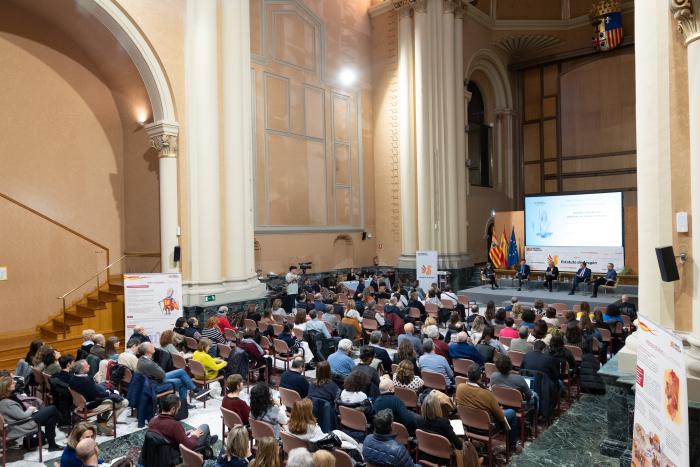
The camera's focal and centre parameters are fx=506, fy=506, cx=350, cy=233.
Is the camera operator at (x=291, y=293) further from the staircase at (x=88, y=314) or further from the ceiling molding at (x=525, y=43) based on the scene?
the ceiling molding at (x=525, y=43)

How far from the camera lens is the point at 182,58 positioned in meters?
11.9

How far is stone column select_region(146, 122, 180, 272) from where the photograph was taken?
38.2 feet

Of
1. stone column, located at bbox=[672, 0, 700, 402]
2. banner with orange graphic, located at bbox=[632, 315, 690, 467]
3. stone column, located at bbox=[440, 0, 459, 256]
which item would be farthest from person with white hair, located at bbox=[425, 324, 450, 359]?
stone column, located at bbox=[440, 0, 459, 256]

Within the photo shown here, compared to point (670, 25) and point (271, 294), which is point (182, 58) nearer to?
point (271, 294)

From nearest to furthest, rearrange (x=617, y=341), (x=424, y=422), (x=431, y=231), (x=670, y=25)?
(x=424, y=422) → (x=670, y=25) → (x=617, y=341) → (x=431, y=231)

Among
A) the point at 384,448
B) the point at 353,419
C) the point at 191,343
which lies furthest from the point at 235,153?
the point at 384,448

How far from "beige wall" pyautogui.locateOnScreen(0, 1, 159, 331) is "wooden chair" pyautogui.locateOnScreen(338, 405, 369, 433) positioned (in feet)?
31.2

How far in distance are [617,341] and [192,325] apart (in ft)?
24.7

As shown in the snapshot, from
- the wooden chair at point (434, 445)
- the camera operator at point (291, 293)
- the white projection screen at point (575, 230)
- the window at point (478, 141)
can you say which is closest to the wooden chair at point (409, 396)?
the wooden chair at point (434, 445)

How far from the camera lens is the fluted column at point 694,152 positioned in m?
4.35

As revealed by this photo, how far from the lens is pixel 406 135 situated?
18.9 m

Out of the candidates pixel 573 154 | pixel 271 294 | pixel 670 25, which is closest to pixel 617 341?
pixel 670 25

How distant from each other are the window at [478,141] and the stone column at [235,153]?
40.7ft

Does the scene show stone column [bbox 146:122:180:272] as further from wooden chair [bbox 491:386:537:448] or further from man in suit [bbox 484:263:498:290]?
man in suit [bbox 484:263:498:290]
